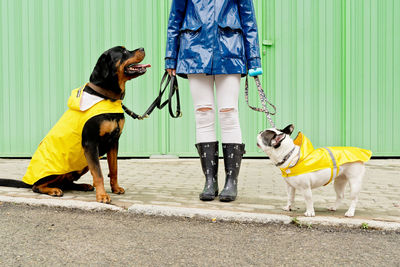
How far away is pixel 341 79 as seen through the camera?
645 cm

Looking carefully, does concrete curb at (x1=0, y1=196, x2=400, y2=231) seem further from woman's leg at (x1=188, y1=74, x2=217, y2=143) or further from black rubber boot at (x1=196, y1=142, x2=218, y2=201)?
woman's leg at (x1=188, y1=74, x2=217, y2=143)

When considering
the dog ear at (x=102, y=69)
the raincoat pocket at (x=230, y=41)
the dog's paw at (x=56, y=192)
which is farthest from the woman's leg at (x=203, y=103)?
the dog's paw at (x=56, y=192)

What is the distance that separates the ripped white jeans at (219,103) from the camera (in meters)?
3.29

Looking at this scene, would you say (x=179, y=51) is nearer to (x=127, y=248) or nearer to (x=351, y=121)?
(x=127, y=248)

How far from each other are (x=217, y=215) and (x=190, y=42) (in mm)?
1420

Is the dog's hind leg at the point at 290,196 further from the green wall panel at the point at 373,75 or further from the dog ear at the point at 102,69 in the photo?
the green wall panel at the point at 373,75

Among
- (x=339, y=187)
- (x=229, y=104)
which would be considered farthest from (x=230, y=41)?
(x=339, y=187)

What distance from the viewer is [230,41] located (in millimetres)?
3199

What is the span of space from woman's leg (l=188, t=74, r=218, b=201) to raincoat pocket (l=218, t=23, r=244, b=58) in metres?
0.28

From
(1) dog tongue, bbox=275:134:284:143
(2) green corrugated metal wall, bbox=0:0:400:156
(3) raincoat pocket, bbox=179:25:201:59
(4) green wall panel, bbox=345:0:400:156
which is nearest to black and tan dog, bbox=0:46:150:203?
(3) raincoat pocket, bbox=179:25:201:59

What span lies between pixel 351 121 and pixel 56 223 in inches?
205

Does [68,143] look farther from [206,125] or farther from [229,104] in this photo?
[229,104]

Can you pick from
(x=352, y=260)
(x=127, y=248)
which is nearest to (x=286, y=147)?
(x=352, y=260)

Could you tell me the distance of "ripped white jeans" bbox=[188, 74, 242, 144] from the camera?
3295 millimetres
